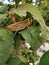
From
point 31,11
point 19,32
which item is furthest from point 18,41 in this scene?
point 31,11

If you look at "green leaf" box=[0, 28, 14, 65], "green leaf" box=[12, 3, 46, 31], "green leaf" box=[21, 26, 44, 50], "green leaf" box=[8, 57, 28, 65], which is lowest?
"green leaf" box=[8, 57, 28, 65]

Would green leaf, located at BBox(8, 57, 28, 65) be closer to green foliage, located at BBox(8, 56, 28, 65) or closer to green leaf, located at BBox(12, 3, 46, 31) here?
green foliage, located at BBox(8, 56, 28, 65)

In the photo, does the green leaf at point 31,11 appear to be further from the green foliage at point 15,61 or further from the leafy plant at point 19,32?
the green foliage at point 15,61

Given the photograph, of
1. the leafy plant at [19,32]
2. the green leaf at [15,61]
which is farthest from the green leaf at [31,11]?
the green leaf at [15,61]

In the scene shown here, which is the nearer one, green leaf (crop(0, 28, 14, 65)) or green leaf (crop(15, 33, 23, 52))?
green leaf (crop(0, 28, 14, 65))

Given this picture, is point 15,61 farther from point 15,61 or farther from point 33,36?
point 33,36

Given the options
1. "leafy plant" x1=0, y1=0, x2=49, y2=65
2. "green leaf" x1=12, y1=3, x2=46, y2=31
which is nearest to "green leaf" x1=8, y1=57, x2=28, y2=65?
"leafy plant" x1=0, y1=0, x2=49, y2=65
